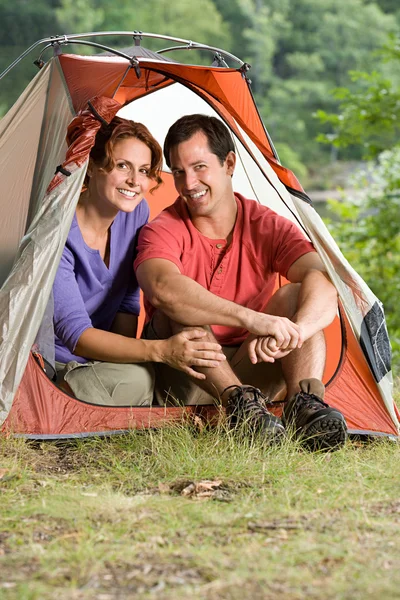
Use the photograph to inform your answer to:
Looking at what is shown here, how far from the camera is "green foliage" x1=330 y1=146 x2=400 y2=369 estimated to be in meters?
6.18

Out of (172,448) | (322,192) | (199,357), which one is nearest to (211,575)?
(172,448)

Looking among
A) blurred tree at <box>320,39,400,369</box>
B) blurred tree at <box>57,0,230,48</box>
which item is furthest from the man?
blurred tree at <box>57,0,230,48</box>

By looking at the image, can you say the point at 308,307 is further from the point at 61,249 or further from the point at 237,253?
the point at 61,249

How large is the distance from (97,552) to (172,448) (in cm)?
83

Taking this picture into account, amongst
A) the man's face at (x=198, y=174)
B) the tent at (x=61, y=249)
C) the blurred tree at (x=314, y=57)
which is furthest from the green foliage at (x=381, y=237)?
the blurred tree at (x=314, y=57)

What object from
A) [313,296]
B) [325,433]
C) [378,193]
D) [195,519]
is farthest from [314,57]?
[195,519]

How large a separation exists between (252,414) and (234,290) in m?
0.70

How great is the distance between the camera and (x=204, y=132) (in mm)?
3201

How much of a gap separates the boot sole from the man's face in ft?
3.16

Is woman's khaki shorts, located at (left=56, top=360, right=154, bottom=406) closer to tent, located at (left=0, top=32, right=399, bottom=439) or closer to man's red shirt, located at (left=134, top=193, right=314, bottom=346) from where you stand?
tent, located at (left=0, top=32, right=399, bottom=439)

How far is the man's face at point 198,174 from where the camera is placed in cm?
317

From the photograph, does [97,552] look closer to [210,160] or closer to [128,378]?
[128,378]

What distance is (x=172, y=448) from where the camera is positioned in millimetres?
2766

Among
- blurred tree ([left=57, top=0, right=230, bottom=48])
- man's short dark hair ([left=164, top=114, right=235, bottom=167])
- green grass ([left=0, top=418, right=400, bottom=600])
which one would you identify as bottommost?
green grass ([left=0, top=418, right=400, bottom=600])
